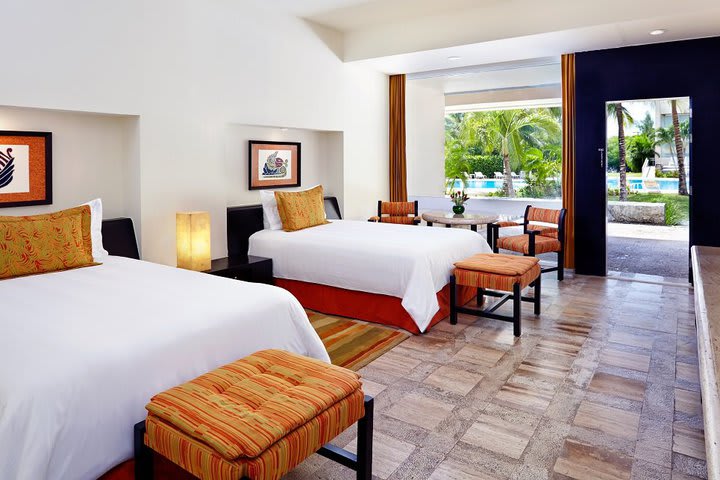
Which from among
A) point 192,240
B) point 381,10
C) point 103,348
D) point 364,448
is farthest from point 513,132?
point 103,348

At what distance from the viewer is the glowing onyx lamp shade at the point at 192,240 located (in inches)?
175

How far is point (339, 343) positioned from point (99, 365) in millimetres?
2227

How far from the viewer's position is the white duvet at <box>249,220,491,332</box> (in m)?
4.18

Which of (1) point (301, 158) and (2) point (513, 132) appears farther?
(2) point (513, 132)

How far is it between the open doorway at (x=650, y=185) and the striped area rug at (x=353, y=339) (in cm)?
343

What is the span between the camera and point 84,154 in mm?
4277

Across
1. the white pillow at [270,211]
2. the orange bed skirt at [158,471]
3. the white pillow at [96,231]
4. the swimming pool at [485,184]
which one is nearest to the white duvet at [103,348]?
the orange bed skirt at [158,471]

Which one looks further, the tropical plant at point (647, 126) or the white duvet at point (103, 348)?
the tropical plant at point (647, 126)

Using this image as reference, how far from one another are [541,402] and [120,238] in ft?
11.1

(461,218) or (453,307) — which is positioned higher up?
(461,218)

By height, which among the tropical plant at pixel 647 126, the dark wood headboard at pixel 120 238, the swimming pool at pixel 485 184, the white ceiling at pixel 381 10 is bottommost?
the dark wood headboard at pixel 120 238

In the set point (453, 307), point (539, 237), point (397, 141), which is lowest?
point (453, 307)

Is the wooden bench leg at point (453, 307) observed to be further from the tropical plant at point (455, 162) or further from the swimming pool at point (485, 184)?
the tropical plant at point (455, 162)

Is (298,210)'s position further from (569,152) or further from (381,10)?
(569,152)
